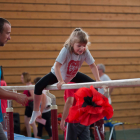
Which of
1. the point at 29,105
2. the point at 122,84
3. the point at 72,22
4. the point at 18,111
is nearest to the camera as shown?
the point at 122,84

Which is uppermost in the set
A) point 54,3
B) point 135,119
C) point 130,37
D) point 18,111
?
point 54,3

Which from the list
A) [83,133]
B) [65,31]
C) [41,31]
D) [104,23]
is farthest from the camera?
[104,23]

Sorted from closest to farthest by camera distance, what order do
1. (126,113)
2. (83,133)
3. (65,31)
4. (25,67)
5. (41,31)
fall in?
1. (83,133)
2. (25,67)
3. (41,31)
4. (65,31)
5. (126,113)

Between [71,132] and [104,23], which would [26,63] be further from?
[71,132]

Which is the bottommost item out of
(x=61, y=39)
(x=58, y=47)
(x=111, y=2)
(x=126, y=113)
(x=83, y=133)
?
(x=126, y=113)

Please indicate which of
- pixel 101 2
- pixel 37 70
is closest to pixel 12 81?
pixel 37 70

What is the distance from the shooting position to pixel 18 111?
6.01 metres

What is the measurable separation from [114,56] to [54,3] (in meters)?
2.20

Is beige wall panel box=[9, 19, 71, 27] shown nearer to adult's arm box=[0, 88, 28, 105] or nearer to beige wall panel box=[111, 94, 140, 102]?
beige wall panel box=[111, 94, 140, 102]

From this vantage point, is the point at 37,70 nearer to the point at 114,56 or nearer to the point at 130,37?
the point at 114,56

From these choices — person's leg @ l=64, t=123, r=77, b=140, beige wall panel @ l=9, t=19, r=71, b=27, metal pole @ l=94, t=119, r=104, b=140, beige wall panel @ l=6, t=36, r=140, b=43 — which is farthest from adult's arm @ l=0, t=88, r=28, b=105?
beige wall panel @ l=9, t=19, r=71, b=27

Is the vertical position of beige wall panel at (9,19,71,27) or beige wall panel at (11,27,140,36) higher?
beige wall panel at (9,19,71,27)

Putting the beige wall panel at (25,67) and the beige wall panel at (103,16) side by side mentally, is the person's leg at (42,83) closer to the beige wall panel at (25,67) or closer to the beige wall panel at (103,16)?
the beige wall panel at (25,67)

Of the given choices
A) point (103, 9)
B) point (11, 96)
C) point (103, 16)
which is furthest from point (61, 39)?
point (11, 96)
